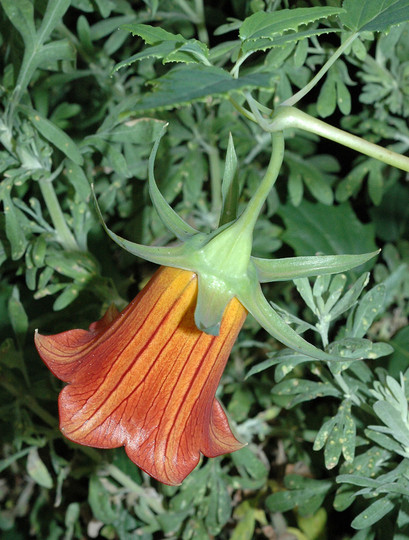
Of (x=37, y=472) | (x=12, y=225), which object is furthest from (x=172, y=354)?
(x=37, y=472)

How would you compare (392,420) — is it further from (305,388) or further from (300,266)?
(300,266)

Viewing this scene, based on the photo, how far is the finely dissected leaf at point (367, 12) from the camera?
732 millimetres

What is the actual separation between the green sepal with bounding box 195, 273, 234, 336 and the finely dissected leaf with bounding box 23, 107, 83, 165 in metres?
0.37

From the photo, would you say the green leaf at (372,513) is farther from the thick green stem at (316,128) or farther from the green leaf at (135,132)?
the green leaf at (135,132)

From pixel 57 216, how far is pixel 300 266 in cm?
51

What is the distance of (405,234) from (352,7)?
2.92 ft

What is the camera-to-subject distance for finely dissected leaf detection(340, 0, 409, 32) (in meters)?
0.73

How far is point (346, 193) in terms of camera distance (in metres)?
1.30

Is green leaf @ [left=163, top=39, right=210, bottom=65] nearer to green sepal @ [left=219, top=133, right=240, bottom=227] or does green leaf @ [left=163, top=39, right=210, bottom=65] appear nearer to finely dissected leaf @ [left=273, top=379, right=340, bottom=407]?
green sepal @ [left=219, top=133, right=240, bottom=227]

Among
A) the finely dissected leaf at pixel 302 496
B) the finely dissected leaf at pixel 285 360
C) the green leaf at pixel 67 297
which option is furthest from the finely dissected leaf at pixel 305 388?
the green leaf at pixel 67 297

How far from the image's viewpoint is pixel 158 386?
0.73 m

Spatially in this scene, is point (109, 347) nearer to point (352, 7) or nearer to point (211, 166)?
point (352, 7)

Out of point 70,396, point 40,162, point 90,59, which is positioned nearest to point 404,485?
point 70,396

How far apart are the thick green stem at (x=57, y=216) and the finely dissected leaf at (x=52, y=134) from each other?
9 centimetres
